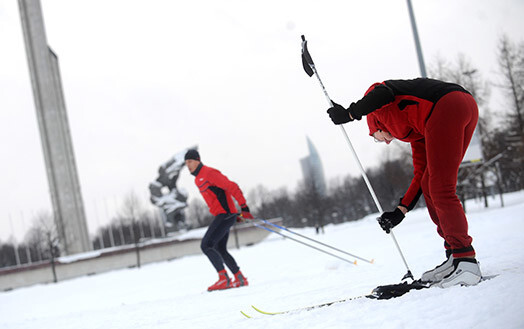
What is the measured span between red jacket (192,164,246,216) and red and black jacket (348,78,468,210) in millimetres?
3426

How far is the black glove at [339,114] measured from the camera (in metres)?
3.28

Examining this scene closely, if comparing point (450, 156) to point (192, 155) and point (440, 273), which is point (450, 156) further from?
point (192, 155)

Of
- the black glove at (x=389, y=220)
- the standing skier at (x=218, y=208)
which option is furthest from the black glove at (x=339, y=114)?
the standing skier at (x=218, y=208)

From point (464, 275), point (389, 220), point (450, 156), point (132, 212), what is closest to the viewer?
point (464, 275)

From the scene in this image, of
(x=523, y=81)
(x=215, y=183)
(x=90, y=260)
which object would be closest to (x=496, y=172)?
(x=523, y=81)

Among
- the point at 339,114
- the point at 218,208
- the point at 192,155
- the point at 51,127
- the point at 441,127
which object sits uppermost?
the point at 51,127

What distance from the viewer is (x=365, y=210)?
6166 centimetres

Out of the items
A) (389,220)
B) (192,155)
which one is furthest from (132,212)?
(389,220)

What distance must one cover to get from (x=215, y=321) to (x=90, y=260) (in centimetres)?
2157

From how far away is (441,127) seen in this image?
9.54 ft

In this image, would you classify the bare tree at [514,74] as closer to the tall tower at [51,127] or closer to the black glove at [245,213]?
the black glove at [245,213]

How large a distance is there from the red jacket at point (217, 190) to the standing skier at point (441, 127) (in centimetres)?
347

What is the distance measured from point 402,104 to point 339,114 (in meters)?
0.46

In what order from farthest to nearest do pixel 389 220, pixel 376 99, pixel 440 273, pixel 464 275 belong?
pixel 389 220, pixel 440 273, pixel 376 99, pixel 464 275
